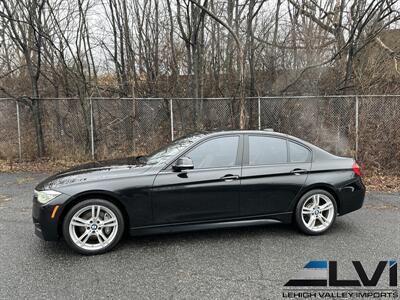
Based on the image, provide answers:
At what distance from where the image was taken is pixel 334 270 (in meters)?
3.01

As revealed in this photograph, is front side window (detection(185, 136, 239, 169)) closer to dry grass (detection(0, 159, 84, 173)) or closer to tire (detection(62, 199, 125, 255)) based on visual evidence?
tire (detection(62, 199, 125, 255))

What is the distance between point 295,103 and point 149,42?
21.5ft

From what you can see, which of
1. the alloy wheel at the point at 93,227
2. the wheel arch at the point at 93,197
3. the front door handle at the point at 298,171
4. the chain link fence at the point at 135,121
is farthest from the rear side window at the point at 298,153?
the chain link fence at the point at 135,121

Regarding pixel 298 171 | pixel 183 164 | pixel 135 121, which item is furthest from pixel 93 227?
pixel 135 121

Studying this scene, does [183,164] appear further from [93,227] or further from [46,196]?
[46,196]

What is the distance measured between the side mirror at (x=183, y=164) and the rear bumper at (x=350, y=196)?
87.6 inches

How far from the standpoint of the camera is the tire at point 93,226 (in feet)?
10.9

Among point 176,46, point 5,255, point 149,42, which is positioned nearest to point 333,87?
point 176,46

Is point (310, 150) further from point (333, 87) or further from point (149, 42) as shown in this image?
point (149, 42)

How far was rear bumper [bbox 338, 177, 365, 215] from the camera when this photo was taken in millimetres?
4082

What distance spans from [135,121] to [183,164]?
6.59m

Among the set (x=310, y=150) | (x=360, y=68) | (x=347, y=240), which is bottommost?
(x=347, y=240)

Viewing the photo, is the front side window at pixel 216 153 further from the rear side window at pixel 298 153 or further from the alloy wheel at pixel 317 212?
the alloy wheel at pixel 317 212

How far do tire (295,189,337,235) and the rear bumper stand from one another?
0.13 m
